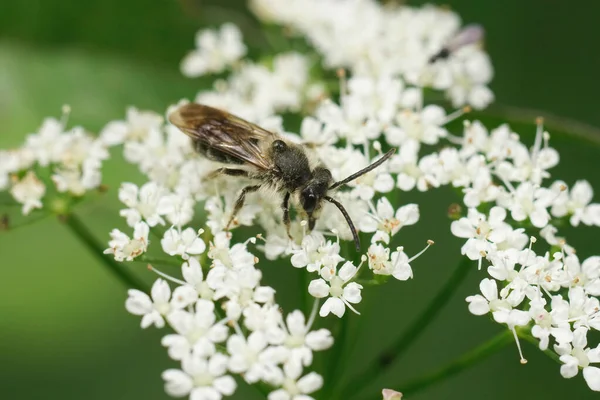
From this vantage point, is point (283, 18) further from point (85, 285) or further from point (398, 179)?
point (85, 285)

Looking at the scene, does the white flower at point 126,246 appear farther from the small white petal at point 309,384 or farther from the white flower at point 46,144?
the small white petal at point 309,384

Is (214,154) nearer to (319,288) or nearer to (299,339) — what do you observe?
(319,288)

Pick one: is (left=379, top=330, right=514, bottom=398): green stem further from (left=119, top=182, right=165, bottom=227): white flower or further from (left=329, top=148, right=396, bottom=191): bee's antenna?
(left=119, top=182, right=165, bottom=227): white flower

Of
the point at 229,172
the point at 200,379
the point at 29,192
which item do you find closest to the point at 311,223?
the point at 229,172

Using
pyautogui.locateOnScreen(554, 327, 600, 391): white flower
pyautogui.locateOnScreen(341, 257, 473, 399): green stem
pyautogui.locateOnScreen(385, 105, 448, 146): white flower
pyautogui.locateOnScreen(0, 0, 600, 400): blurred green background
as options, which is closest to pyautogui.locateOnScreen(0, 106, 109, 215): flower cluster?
pyautogui.locateOnScreen(0, 0, 600, 400): blurred green background

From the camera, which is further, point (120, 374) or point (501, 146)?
point (120, 374)

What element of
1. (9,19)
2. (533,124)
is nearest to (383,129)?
(533,124)
